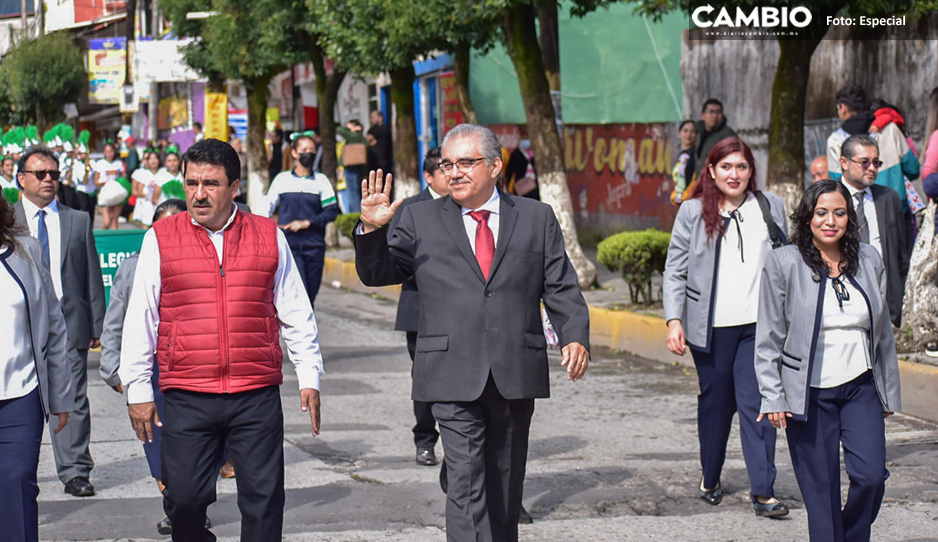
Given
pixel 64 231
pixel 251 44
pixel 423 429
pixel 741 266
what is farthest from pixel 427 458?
pixel 251 44

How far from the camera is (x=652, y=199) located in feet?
69.1

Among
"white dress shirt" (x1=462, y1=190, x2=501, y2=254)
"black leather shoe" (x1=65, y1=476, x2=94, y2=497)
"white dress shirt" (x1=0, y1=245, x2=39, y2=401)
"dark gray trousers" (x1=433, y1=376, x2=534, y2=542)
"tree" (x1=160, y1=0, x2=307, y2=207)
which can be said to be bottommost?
"black leather shoe" (x1=65, y1=476, x2=94, y2=497)

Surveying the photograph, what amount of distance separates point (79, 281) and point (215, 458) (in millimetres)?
2898

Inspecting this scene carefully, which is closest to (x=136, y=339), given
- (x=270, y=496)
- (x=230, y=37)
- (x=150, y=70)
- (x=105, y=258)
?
(x=270, y=496)

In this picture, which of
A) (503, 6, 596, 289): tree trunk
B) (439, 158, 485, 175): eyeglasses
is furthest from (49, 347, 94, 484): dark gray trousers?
(503, 6, 596, 289): tree trunk

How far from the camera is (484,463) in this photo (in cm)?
523

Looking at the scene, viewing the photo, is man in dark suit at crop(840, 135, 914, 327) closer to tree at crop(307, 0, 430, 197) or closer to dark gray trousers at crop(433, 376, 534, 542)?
dark gray trousers at crop(433, 376, 534, 542)

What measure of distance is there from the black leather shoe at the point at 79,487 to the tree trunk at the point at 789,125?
7.34 meters

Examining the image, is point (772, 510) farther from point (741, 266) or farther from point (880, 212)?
point (880, 212)

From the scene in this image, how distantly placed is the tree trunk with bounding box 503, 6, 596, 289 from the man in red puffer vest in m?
10.4

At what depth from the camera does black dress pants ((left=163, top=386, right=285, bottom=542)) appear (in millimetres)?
4953

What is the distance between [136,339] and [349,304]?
12.4 m

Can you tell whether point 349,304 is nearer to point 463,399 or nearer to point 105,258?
point 105,258

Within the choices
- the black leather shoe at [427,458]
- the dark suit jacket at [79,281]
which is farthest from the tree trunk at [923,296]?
the dark suit jacket at [79,281]
